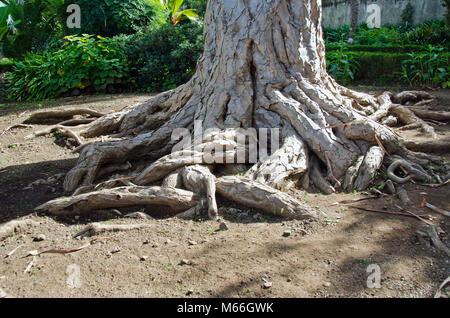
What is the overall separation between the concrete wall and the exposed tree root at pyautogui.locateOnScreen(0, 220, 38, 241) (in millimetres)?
15989

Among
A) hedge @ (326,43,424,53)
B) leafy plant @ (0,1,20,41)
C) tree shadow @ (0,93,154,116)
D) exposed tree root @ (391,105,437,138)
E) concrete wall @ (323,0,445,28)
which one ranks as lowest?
exposed tree root @ (391,105,437,138)

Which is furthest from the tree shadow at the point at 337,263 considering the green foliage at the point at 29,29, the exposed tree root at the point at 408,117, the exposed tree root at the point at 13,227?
the green foliage at the point at 29,29

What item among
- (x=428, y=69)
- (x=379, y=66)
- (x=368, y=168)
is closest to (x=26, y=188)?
(x=368, y=168)

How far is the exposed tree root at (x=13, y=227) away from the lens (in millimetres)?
3096

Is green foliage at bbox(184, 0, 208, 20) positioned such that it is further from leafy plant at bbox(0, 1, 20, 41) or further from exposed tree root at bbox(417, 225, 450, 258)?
exposed tree root at bbox(417, 225, 450, 258)

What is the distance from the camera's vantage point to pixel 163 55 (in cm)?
867

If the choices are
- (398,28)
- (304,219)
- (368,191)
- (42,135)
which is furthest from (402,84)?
(398,28)

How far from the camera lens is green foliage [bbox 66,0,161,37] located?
9.80 metres

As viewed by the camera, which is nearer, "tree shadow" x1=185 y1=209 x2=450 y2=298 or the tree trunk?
"tree shadow" x1=185 y1=209 x2=450 y2=298

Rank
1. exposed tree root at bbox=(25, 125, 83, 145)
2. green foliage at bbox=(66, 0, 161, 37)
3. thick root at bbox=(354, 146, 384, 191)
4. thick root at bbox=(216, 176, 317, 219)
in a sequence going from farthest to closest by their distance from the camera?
green foliage at bbox=(66, 0, 161, 37) < exposed tree root at bbox=(25, 125, 83, 145) < thick root at bbox=(354, 146, 384, 191) < thick root at bbox=(216, 176, 317, 219)

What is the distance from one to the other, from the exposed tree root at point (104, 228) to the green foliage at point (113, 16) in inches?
307

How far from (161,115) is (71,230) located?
8.29ft

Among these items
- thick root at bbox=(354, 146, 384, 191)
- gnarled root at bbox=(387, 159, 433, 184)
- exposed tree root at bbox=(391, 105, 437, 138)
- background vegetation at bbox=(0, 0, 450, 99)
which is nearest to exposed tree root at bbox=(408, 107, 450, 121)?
exposed tree root at bbox=(391, 105, 437, 138)

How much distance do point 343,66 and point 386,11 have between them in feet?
35.3
